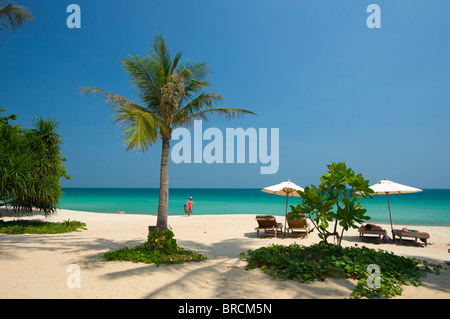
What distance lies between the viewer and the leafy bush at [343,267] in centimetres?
447

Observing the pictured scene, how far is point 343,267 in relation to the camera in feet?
16.7

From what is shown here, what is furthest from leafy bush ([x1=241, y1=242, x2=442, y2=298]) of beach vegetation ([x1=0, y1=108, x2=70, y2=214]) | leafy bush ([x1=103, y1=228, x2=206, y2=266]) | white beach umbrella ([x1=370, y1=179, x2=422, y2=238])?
beach vegetation ([x1=0, y1=108, x2=70, y2=214])

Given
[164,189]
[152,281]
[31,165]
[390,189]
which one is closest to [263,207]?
[390,189]

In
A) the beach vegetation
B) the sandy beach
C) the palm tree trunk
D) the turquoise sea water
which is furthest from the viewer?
the turquoise sea water

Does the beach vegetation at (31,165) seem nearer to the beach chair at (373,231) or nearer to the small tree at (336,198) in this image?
the small tree at (336,198)

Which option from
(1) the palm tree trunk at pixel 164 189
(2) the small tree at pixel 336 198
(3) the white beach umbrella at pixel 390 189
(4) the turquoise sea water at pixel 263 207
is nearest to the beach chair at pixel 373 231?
(3) the white beach umbrella at pixel 390 189

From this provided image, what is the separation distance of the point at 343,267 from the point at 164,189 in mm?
4967

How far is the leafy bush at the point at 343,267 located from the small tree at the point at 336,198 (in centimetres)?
52

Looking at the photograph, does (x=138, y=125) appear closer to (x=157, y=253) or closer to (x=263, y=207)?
(x=157, y=253)

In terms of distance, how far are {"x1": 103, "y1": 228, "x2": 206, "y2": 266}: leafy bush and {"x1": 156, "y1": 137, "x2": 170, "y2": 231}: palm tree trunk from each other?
1.62 feet

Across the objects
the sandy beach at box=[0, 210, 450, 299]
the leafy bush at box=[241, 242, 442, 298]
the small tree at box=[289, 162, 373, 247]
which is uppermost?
the small tree at box=[289, 162, 373, 247]

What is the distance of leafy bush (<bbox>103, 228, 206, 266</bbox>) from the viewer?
19.4ft

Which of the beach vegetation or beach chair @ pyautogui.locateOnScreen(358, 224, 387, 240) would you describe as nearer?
beach chair @ pyautogui.locateOnScreen(358, 224, 387, 240)

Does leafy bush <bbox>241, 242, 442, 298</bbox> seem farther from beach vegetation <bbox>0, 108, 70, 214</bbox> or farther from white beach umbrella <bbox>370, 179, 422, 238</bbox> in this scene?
beach vegetation <bbox>0, 108, 70, 214</bbox>
